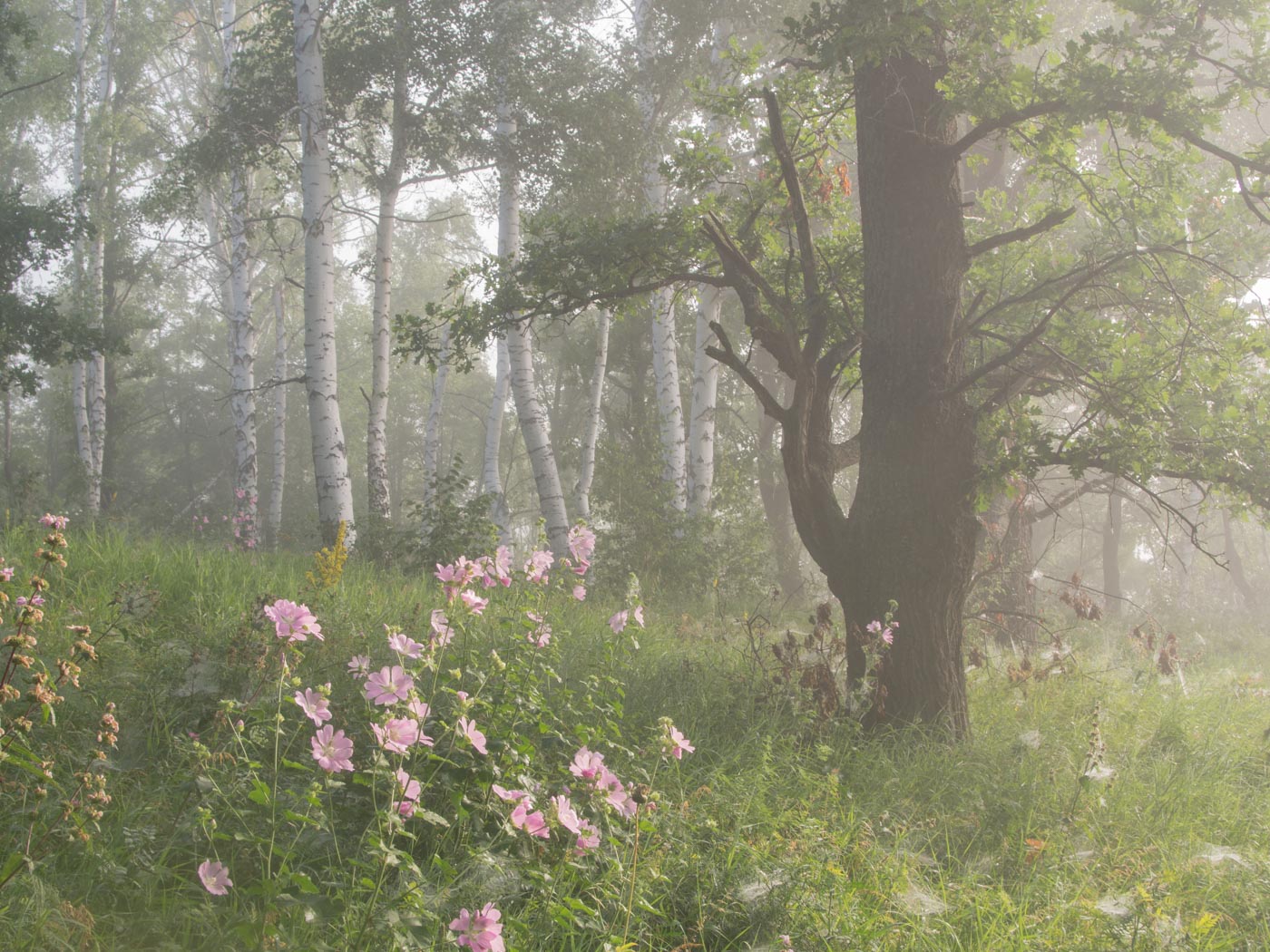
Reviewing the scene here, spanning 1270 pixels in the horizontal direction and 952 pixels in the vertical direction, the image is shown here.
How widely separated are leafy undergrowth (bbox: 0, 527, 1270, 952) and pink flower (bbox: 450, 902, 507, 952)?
7.5 inches

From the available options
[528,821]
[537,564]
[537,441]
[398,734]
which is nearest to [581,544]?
[537,564]

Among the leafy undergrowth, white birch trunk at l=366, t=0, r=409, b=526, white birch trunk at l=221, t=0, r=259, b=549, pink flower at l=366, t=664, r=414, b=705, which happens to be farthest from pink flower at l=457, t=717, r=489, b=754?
white birch trunk at l=221, t=0, r=259, b=549

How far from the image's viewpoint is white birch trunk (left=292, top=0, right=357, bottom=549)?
9.06m

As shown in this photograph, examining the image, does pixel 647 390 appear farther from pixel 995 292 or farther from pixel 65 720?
pixel 65 720

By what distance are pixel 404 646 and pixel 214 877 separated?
2.28 ft

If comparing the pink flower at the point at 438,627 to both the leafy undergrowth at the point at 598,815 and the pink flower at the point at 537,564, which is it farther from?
the pink flower at the point at 537,564

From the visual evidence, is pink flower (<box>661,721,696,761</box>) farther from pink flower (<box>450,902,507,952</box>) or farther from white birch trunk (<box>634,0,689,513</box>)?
white birch trunk (<box>634,0,689,513</box>)

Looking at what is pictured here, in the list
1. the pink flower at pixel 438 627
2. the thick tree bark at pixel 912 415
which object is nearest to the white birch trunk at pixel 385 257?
the thick tree bark at pixel 912 415

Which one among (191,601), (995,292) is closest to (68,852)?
(191,601)

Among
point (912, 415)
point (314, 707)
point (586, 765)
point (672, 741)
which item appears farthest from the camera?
point (912, 415)

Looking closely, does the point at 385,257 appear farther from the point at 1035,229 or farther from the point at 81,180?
the point at 1035,229

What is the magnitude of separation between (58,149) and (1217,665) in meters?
32.2

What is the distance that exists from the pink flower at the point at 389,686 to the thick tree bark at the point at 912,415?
3.05m

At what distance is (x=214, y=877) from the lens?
84.7 inches
